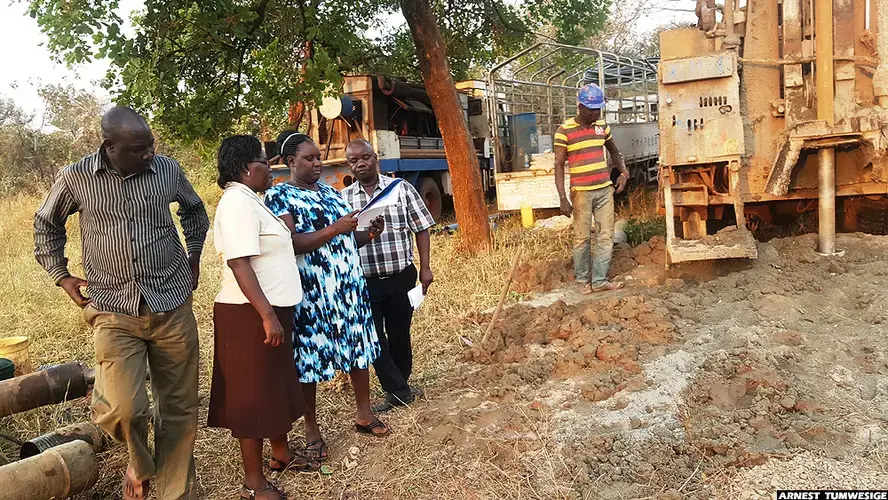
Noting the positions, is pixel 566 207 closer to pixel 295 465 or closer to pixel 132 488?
pixel 295 465

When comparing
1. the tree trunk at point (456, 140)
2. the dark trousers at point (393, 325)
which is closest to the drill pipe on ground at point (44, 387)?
the dark trousers at point (393, 325)

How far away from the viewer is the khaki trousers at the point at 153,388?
2.87 metres

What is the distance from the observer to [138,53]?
622 centimetres

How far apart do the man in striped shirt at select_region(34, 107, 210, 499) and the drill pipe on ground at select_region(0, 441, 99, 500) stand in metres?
0.23

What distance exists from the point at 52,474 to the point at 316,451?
1.15 m

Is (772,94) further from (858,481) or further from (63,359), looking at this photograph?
(63,359)

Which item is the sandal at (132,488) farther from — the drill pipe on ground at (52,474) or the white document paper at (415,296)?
the white document paper at (415,296)

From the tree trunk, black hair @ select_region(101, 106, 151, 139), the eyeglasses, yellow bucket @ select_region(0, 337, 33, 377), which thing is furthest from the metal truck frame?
black hair @ select_region(101, 106, 151, 139)

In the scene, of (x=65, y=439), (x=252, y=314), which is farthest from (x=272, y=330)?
(x=65, y=439)

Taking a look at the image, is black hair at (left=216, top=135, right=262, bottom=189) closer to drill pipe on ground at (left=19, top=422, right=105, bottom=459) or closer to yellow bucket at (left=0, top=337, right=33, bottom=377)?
drill pipe on ground at (left=19, top=422, right=105, bottom=459)

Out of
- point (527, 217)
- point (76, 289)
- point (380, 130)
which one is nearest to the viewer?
point (76, 289)

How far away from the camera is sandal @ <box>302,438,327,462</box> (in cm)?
350

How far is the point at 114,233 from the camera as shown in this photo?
290 centimetres

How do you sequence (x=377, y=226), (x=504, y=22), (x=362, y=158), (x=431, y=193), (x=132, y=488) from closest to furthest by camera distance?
(x=132, y=488) → (x=377, y=226) → (x=362, y=158) → (x=504, y=22) → (x=431, y=193)
